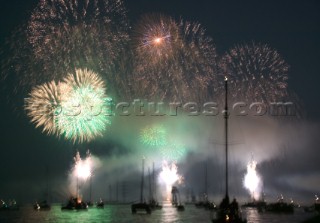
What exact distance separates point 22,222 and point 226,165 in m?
88.2

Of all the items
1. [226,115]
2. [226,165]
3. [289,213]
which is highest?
[226,115]

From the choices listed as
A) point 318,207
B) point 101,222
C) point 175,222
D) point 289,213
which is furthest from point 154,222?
point 289,213

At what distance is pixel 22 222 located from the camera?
5404 inches

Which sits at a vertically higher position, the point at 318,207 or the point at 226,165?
the point at 226,165

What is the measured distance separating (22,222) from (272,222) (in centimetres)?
6789

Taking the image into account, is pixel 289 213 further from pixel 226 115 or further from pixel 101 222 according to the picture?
pixel 226 115

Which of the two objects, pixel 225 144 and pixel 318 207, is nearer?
pixel 225 144

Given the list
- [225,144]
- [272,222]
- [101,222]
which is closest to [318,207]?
[272,222]

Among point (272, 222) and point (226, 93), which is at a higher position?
point (226, 93)

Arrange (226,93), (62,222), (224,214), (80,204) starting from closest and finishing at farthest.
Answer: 1. (224,214)
2. (226,93)
3. (62,222)
4. (80,204)

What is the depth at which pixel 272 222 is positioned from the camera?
13488cm

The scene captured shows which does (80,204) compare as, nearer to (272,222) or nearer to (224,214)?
(272,222)

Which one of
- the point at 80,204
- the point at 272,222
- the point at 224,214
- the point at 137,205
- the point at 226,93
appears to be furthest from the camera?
the point at 80,204

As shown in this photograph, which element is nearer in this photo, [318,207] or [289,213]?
[318,207]
